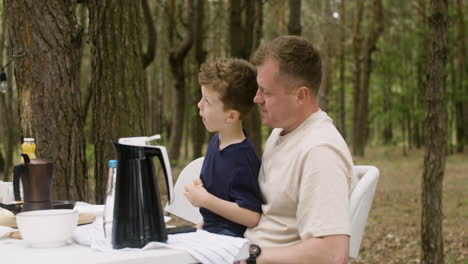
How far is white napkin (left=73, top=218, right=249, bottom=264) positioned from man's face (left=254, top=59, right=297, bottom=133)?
0.56 meters

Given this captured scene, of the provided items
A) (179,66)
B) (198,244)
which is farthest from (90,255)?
(179,66)

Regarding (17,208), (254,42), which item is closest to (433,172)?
(17,208)

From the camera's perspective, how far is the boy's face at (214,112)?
257 cm

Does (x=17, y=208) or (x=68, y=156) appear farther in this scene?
(x=68, y=156)

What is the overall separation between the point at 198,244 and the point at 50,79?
287 cm

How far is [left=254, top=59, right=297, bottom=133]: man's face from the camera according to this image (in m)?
2.45

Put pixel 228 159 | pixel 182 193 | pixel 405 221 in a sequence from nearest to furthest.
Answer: pixel 228 159
pixel 182 193
pixel 405 221

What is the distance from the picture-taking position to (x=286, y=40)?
7.97 feet

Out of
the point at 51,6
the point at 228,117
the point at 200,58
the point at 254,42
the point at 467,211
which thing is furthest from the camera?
the point at 200,58

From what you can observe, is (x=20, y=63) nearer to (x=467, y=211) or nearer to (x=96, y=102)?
(x=96, y=102)

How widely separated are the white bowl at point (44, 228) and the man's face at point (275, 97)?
34.5 inches

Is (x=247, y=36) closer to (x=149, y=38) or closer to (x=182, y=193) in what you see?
(x=149, y=38)

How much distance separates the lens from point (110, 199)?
6.67 feet

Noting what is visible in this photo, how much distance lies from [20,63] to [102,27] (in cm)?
83
